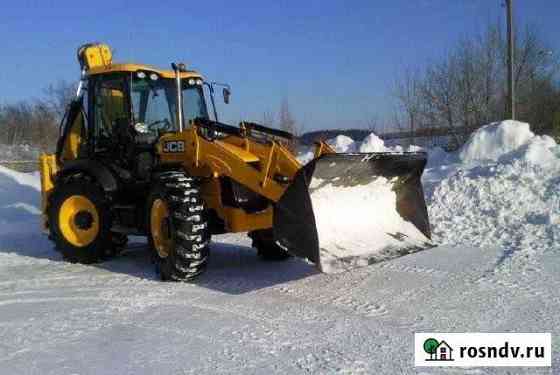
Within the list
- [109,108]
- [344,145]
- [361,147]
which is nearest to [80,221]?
[109,108]

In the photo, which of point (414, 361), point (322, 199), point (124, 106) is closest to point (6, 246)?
point (124, 106)

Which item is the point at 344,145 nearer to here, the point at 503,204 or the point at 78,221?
the point at 503,204

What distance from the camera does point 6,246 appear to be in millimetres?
9062

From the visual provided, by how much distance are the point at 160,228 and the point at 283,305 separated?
200cm

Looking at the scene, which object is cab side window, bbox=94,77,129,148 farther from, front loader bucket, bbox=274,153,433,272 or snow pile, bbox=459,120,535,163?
snow pile, bbox=459,120,535,163

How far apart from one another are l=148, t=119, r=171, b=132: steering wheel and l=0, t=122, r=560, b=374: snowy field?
180 cm

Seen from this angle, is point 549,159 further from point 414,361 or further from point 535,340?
point 414,361

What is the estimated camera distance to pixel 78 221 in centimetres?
772

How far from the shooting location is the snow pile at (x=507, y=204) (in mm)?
7600

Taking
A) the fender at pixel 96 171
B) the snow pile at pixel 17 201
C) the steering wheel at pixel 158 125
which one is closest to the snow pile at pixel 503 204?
the steering wheel at pixel 158 125

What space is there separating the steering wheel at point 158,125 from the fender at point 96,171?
2.70ft

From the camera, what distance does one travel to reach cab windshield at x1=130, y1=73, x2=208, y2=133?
7.50 meters

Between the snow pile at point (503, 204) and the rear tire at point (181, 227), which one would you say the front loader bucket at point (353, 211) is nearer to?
the snow pile at point (503, 204)

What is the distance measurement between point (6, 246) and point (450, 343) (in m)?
7.44
